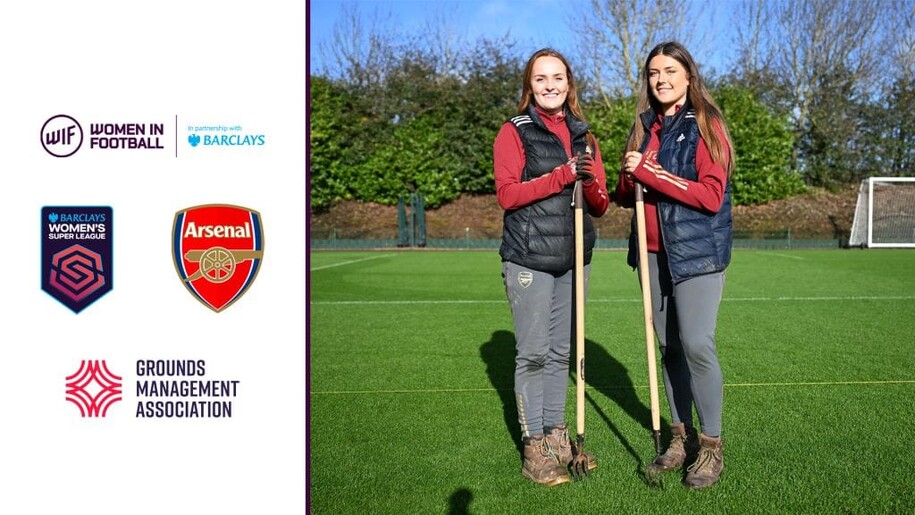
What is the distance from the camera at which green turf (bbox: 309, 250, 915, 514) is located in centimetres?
366

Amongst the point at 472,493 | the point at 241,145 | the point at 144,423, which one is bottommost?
the point at 472,493

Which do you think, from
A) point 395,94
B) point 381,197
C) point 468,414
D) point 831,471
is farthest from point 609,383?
point 395,94

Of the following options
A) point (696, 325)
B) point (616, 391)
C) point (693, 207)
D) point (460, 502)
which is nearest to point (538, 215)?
point (693, 207)

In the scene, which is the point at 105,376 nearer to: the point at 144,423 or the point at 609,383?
the point at 144,423

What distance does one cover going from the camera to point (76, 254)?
105 inches

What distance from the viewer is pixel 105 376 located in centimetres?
269

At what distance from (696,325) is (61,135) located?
263cm

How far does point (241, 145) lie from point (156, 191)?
311mm

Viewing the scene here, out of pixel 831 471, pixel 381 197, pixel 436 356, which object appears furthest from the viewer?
pixel 381 197

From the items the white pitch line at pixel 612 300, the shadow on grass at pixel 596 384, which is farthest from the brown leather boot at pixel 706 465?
the white pitch line at pixel 612 300

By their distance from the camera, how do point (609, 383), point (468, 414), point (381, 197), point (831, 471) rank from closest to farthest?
point (831, 471), point (468, 414), point (609, 383), point (381, 197)

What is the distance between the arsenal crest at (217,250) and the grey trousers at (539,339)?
154cm

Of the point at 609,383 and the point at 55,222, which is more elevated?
the point at 55,222

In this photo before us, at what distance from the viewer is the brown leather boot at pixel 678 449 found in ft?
13.0
